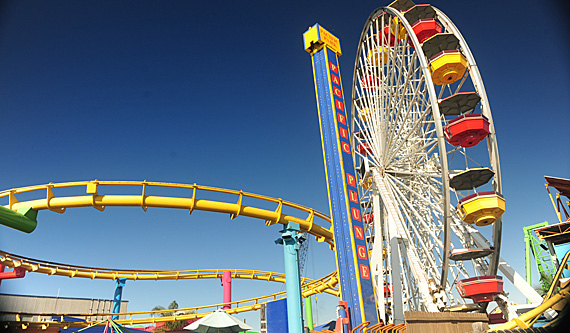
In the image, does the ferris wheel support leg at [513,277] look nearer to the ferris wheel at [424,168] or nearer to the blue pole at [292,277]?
the ferris wheel at [424,168]

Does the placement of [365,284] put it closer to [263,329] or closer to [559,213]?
[263,329]

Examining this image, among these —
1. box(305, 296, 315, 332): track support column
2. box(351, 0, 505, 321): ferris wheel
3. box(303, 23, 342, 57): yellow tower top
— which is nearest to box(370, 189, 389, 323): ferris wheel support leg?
box(351, 0, 505, 321): ferris wheel

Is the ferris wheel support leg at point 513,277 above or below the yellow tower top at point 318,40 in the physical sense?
below

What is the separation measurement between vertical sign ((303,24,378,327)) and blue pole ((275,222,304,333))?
2497 millimetres

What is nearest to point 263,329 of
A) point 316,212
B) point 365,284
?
point 365,284

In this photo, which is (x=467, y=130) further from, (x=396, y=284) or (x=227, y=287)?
(x=227, y=287)

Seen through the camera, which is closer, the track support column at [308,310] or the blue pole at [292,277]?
the blue pole at [292,277]

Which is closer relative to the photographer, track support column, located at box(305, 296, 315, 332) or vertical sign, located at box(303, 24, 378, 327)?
vertical sign, located at box(303, 24, 378, 327)

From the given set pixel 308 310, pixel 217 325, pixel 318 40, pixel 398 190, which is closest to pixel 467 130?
pixel 398 190

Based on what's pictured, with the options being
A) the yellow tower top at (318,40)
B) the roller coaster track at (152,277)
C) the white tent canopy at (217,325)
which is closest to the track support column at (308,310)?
the roller coaster track at (152,277)

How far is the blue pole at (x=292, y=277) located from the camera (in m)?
10.2

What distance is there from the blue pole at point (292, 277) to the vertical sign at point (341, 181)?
250 centimetres

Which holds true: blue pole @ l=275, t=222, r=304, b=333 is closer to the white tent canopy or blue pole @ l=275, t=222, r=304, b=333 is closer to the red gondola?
the white tent canopy

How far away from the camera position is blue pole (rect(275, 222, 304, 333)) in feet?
33.4
